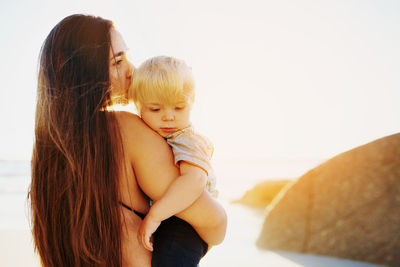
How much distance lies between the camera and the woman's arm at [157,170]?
1384 millimetres

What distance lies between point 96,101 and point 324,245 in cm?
315

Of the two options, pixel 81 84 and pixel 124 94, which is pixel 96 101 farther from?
pixel 124 94

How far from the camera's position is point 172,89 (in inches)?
61.6

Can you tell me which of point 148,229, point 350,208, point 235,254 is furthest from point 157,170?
point 235,254

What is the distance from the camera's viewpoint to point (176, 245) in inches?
55.7

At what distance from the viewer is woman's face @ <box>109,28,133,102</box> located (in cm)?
150

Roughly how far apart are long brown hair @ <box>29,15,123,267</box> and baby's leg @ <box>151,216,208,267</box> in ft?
0.60

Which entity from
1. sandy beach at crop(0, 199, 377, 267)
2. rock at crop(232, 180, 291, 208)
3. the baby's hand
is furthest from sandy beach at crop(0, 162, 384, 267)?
the baby's hand

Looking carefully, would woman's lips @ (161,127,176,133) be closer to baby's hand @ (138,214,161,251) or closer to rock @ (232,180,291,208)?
baby's hand @ (138,214,161,251)

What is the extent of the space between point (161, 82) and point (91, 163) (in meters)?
0.49

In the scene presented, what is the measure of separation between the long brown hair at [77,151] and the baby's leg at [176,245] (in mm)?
184

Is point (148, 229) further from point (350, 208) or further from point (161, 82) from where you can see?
point (350, 208)

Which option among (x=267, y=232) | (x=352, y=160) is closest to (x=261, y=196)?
(x=267, y=232)

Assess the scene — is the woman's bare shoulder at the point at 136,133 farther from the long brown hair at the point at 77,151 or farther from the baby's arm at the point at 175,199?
the baby's arm at the point at 175,199
